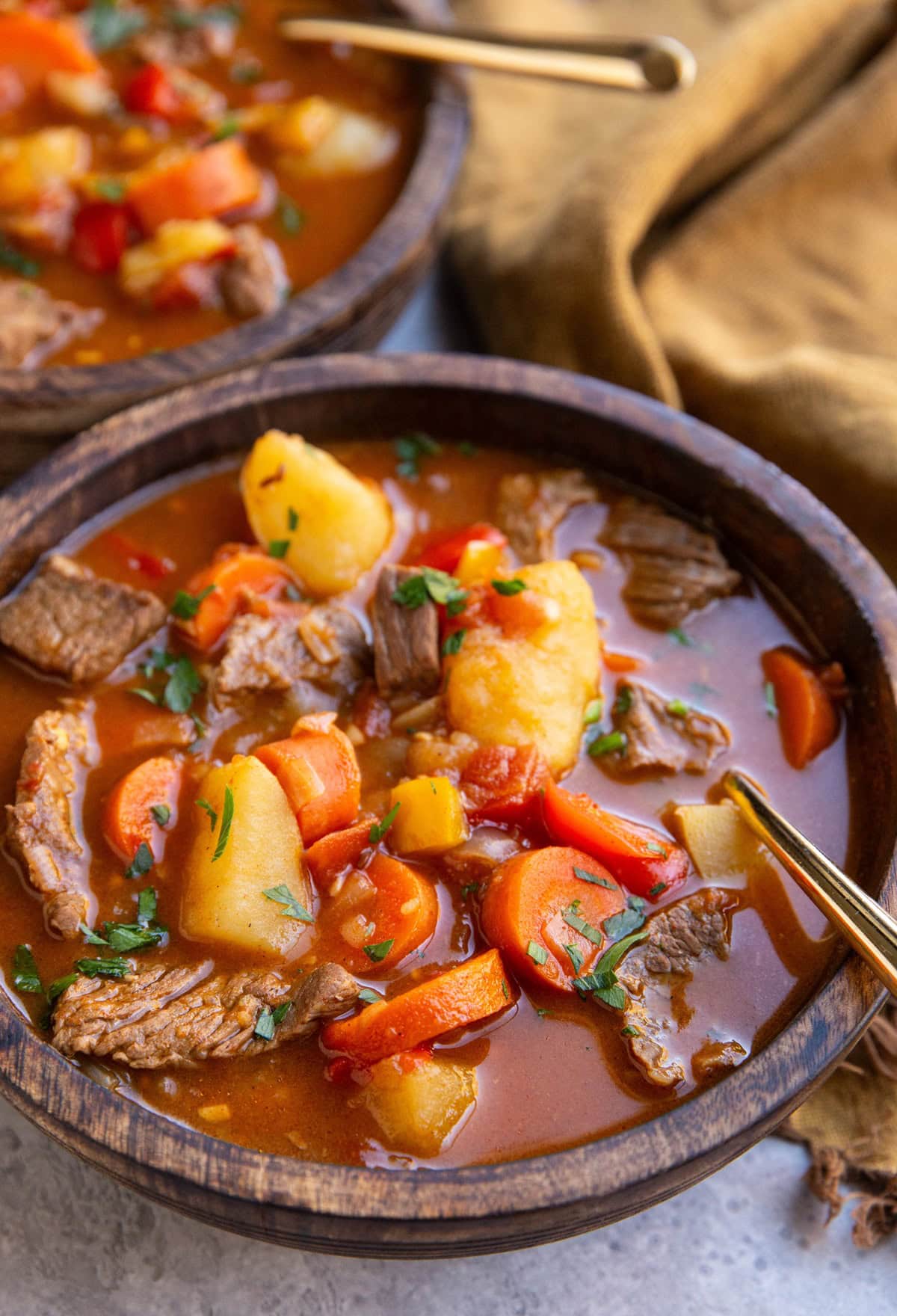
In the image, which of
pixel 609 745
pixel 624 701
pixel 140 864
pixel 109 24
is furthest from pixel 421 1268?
pixel 109 24

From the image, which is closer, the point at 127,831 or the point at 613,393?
the point at 127,831

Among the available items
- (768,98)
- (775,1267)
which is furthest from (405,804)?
(768,98)

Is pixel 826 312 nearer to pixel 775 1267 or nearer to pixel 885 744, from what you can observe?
pixel 885 744

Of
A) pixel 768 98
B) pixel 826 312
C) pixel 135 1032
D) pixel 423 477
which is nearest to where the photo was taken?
pixel 135 1032

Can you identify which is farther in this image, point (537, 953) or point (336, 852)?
point (336, 852)

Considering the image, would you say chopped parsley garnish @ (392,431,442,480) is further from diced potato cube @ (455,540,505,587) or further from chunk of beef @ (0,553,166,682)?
chunk of beef @ (0,553,166,682)

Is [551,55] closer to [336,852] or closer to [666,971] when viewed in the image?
[336,852]

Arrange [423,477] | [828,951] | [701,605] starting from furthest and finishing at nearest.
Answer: [423,477] < [701,605] < [828,951]

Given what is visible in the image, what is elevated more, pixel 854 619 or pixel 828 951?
pixel 854 619
